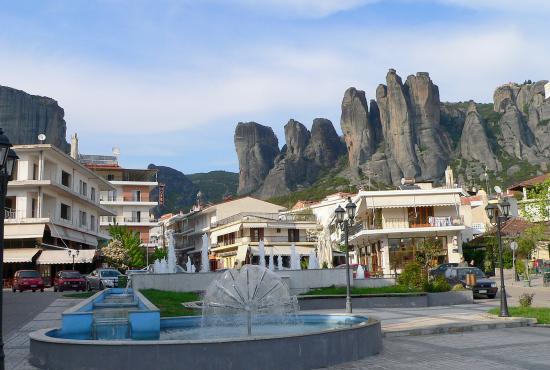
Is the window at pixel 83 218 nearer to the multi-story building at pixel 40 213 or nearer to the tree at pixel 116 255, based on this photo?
the multi-story building at pixel 40 213

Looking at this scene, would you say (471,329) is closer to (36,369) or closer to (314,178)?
(36,369)

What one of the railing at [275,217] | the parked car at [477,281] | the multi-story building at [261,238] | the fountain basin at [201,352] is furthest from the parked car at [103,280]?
the railing at [275,217]

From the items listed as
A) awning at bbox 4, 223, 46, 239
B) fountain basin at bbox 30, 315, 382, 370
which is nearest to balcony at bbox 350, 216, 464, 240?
awning at bbox 4, 223, 46, 239

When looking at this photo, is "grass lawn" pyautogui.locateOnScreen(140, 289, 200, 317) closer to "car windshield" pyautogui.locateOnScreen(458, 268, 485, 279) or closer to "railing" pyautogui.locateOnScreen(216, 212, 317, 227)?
"car windshield" pyautogui.locateOnScreen(458, 268, 485, 279)

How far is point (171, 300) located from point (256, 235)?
39.9 meters

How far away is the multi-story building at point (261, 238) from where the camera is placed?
59.2 metres

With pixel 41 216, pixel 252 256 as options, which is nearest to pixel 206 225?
pixel 252 256

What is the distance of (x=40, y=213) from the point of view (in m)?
45.4

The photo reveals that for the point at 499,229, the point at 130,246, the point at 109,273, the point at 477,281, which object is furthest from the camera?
the point at 130,246

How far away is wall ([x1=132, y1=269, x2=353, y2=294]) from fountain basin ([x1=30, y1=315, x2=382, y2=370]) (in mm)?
15198

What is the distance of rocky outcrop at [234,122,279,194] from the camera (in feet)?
521

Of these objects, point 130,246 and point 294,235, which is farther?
point 294,235

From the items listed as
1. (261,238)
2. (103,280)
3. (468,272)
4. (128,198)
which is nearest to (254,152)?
(128,198)

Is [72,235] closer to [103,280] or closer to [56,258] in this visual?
[56,258]
